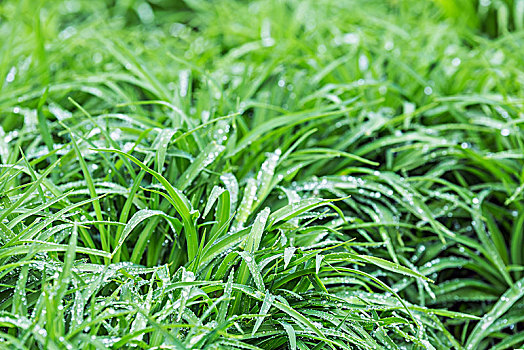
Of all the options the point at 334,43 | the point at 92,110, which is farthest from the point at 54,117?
the point at 334,43

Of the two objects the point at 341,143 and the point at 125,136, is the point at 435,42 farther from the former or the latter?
the point at 125,136

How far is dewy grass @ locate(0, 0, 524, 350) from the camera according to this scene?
104cm

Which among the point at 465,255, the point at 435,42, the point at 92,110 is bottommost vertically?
the point at 465,255

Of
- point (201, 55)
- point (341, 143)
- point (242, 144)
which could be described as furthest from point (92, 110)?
point (341, 143)

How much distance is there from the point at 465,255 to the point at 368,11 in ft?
4.76

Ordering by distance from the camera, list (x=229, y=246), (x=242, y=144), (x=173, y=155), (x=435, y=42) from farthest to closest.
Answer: (x=435, y=42), (x=242, y=144), (x=173, y=155), (x=229, y=246)

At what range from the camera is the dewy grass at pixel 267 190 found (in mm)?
1037

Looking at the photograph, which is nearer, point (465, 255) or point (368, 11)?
point (465, 255)

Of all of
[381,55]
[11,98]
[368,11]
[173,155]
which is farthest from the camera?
[368,11]

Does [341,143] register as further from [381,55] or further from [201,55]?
[201,55]

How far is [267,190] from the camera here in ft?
4.32

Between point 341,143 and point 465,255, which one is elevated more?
point 341,143

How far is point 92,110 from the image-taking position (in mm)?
1801

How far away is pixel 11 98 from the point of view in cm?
171
